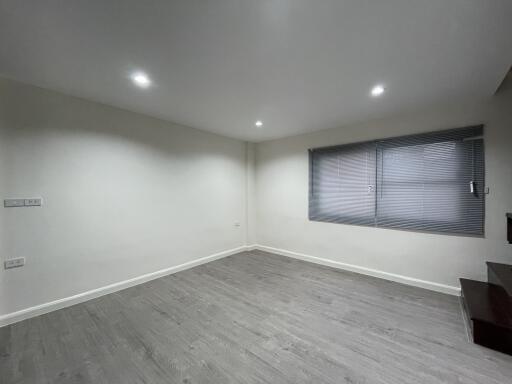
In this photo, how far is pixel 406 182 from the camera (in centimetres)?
309

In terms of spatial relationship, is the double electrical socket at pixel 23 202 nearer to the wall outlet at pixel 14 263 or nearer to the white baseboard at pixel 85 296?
the wall outlet at pixel 14 263

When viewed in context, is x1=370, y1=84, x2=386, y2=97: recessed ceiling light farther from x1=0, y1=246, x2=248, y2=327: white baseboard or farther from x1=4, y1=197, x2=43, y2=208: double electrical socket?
Answer: x1=4, y1=197, x2=43, y2=208: double electrical socket

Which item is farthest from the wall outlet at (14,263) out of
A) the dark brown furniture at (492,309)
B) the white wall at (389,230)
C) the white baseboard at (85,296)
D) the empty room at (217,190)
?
the dark brown furniture at (492,309)

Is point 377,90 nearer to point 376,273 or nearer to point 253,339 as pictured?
point 376,273

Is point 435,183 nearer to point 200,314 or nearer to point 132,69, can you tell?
point 200,314

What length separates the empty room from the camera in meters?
1.52

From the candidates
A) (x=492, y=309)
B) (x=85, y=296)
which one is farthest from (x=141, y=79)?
(x=492, y=309)

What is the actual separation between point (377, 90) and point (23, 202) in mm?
3937

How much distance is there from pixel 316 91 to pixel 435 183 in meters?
2.04

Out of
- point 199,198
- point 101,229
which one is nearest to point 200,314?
point 101,229

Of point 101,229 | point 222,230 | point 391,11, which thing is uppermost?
point 391,11

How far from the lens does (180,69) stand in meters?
1.96

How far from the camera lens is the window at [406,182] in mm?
2656

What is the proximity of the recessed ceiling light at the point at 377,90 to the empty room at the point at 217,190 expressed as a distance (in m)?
0.05
